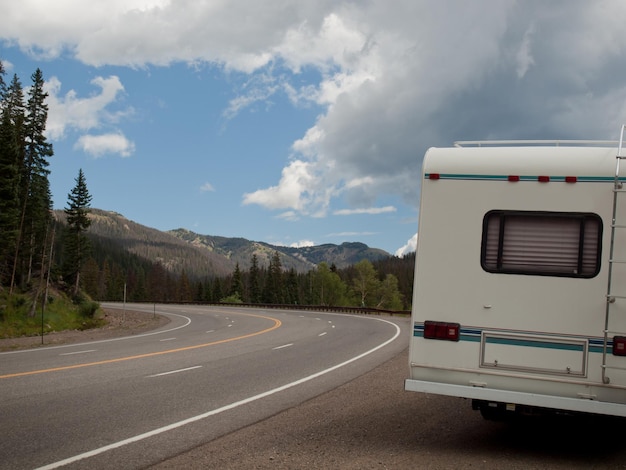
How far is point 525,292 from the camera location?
596 centimetres

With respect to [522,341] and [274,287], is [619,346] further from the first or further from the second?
[274,287]

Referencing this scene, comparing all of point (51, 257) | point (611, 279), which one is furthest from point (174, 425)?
point (51, 257)

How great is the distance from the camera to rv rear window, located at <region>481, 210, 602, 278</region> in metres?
5.86

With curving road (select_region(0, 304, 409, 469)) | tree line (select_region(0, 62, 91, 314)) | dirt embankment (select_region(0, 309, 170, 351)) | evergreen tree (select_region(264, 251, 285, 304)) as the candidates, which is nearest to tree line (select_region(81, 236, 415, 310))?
evergreen tree (select_region(264, 251, 285, 304))

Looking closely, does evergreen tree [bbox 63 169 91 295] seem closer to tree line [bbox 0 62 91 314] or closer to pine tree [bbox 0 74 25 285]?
tree line [bbox 0 62 91 314]

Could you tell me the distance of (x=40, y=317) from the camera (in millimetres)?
38719

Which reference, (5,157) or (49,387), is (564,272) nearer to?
(49,387)

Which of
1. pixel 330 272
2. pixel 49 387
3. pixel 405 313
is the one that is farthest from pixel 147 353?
pixel 330 272

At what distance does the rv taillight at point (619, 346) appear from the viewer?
5.62 m

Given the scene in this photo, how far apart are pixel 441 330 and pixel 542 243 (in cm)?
136

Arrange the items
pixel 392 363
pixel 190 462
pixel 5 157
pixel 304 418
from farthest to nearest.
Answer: pixel 5 157
pixel 392 363
pixel 304 418
pixel 190 462

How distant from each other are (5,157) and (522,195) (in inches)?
1776

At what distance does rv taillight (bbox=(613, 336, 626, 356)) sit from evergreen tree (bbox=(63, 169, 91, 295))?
7636 cm

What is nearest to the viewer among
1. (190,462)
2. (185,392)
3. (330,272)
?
(190,462)
